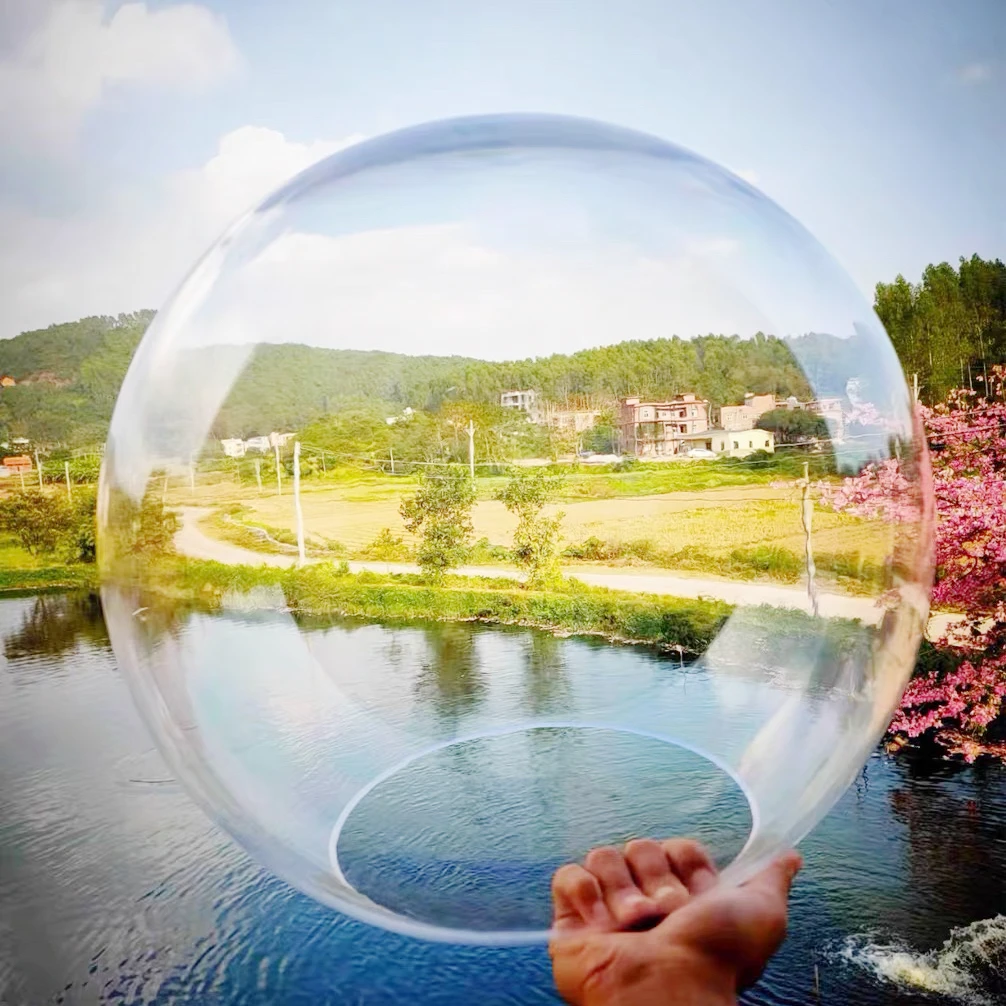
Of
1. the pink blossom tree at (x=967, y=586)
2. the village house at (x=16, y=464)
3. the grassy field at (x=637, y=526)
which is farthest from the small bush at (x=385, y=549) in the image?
the village house at (x=16, y=464)

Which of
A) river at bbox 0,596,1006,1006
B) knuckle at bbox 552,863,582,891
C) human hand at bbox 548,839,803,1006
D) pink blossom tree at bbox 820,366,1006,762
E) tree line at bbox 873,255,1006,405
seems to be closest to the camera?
human hand at bbox 548,839,803,1006

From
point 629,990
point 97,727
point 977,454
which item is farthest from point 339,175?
point 97,727

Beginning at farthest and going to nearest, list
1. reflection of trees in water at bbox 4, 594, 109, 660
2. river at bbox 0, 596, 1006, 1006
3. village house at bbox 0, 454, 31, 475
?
village house at bbox 0, 454, 31, 475
reflection of trees in water at bbox 4, 594, 109, 660
river at bbox 0, 596, 1006, 1006

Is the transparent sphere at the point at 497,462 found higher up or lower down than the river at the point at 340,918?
higher up

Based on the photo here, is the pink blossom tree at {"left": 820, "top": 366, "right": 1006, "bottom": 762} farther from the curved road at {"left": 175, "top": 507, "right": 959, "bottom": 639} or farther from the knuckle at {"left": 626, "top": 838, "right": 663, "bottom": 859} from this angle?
the knuckle at {"left": 626, "top": 838, "right": 663, "bottom": 859}

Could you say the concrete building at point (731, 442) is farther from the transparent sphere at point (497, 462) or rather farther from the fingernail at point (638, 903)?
the fingernail at point (638, 903)

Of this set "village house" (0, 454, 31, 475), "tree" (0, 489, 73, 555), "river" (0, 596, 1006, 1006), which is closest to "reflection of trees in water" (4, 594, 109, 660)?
"tree" (0, 489, 73, 555)
